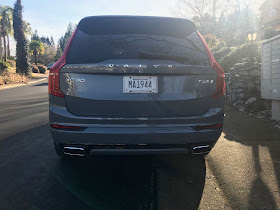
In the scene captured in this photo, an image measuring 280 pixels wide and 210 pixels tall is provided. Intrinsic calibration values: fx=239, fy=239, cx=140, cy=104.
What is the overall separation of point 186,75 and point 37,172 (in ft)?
7.11

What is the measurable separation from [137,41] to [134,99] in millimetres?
680

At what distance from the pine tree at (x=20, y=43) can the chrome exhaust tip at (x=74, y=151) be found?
31.8 metres

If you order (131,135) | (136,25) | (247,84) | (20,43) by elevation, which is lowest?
(131,135)

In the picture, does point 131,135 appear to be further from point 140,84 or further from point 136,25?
point 136,25

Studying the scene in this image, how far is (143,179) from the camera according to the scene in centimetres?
277

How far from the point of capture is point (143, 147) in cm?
246

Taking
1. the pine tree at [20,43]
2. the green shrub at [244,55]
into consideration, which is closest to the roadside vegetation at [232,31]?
the green shrub at [244,55]

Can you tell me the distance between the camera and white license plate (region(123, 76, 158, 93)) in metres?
2.37

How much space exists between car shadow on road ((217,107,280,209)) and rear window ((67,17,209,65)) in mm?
1474

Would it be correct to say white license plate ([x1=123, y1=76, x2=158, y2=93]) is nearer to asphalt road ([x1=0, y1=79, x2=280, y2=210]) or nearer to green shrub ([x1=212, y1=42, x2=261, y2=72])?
asphalt road ([x1=0, y1=79, x2=280, y2=210])

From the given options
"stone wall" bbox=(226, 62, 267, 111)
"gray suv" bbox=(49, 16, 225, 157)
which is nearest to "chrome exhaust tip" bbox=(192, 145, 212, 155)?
"gray suv" bbox=(49, 16, 225, 157)

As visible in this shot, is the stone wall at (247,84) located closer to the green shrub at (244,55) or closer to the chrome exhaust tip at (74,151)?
the green shrub at (244,55)

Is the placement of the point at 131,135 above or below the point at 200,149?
above


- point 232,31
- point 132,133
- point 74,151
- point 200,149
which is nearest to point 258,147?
point 200,149
